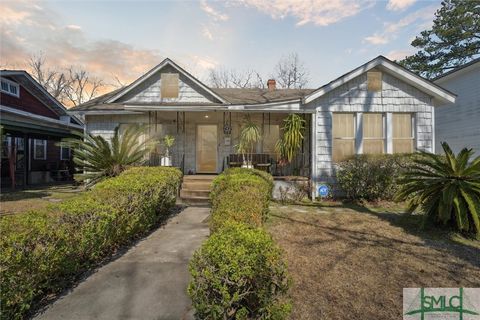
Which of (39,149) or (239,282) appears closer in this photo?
(239,282)

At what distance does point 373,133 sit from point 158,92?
893cm

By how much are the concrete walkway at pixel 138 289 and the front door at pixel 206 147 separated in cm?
749

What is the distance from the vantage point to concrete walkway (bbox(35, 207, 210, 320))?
9.70 feet

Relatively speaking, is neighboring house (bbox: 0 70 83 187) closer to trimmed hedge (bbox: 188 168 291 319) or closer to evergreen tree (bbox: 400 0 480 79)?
trimmed hedge (bbox: 188 168 291 319)

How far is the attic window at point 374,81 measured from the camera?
9.92 metres

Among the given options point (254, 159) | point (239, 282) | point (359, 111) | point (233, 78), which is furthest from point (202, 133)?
point (233, 78)

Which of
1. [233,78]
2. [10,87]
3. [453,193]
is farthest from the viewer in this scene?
[233,78]

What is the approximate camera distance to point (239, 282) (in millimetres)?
2154

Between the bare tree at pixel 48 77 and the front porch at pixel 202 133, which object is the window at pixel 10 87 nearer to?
the front porch at pixel 202 133

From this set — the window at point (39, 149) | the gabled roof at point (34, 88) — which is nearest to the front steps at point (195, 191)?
the gabled roof at point (34, 88)

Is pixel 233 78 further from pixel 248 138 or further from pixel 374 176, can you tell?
pixel 374 176

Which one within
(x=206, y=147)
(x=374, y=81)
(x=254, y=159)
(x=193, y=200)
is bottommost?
(x=193, y=200)

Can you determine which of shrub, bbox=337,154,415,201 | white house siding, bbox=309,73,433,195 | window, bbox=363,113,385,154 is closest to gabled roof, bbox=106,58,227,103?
white house siding, bbox=309,73,433,195

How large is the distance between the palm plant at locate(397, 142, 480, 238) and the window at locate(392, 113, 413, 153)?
4406 mm
